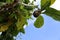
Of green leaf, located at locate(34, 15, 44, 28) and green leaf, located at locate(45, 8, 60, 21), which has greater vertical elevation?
green leaf, located at locate(45, 8, 60, 21)

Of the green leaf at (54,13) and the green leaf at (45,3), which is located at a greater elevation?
the green leaf at (45,3)

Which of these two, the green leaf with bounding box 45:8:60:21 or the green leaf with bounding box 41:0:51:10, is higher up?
the green leaf with bounding box 41:0:51:10

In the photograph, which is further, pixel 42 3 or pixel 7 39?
pixel 7 39

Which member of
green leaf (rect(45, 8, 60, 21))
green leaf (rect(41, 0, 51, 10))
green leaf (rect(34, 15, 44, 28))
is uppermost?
green leaf (rect(41, 0, 51, 10))

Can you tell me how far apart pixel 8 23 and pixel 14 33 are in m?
0.23

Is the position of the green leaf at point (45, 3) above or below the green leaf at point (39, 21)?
above

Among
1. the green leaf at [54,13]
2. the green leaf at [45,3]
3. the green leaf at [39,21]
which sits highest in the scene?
the green leaf at [45,3]

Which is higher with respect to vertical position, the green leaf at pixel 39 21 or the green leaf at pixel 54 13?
the green leaf at pixel 54 13

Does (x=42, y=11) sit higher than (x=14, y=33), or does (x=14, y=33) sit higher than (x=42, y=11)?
(x=42, y=11)

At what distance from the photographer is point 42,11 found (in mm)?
290

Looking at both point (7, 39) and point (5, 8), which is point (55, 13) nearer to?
point (5, 8)

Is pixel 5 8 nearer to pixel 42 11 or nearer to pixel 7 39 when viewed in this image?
pixel 42 11

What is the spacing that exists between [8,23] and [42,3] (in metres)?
0.08

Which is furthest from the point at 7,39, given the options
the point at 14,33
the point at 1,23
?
the point at 1,23
